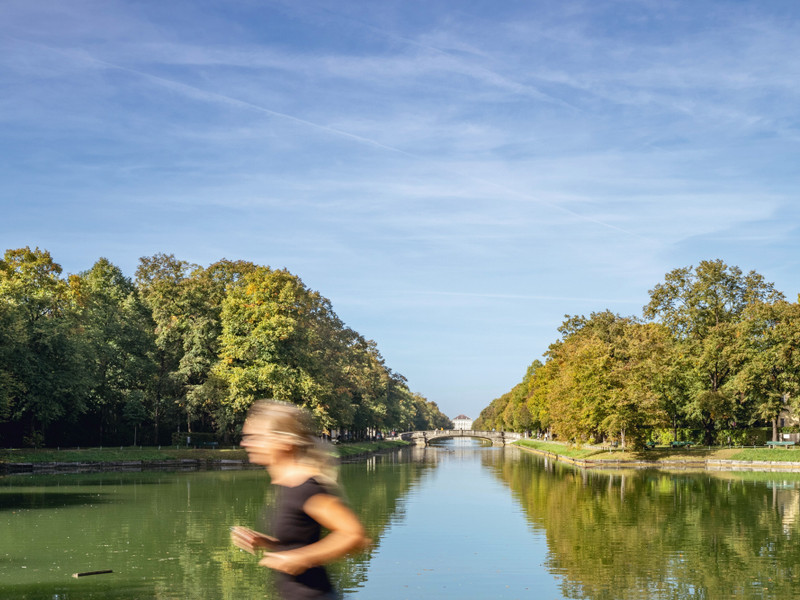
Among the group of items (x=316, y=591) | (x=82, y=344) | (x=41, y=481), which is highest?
(x=82, y=344)

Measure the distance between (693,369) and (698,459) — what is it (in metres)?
8.31

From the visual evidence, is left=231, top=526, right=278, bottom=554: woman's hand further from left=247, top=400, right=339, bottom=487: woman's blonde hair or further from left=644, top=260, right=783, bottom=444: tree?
left=644, top=260, right=783, bottom=444: tree

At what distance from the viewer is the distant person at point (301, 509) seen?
517 centimetres

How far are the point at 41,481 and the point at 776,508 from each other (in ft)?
122

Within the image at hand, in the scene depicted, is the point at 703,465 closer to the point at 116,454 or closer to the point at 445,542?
the point at 116,454

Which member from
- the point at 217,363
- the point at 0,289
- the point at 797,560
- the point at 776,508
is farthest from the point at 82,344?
the point at 797,560

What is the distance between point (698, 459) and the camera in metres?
65.6

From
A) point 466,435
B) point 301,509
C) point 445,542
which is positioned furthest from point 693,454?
point 466,435

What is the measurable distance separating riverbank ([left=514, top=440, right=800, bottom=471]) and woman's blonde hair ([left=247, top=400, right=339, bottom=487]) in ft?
205

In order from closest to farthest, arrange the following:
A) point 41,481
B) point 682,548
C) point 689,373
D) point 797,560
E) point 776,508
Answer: point 797,560
point 682,548
point 776,508
point 41,481
point 689,373

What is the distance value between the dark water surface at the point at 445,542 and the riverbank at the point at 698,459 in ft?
62.1

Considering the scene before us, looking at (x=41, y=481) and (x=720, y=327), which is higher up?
(x=720, y=327)

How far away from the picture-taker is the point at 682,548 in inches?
938

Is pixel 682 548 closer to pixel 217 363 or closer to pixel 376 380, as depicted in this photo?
pixel 217 363
